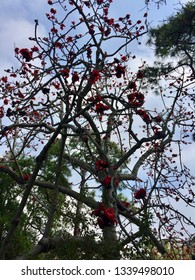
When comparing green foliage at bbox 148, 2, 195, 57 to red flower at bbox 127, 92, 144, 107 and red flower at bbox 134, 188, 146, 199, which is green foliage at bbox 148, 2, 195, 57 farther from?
red flower at bbox 134, 188, 146, 199

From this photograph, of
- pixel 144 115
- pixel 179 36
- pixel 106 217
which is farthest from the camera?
pixel 179 36

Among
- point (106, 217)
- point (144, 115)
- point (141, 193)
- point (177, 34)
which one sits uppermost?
point (177, 34)

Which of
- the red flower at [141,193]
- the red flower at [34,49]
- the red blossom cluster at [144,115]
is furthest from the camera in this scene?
the red flower at [34,49]

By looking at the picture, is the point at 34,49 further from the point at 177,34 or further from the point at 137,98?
the point at 177,34

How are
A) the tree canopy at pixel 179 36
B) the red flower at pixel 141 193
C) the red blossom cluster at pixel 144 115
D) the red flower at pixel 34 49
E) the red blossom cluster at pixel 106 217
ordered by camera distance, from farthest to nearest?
the tree canopy at pixel 179 36 → the red flower at pixel 34 49 → the red blossom cluster at pixel 144 115 → the red flower at pixel 141 193 → the red blossom cluster at pixel 106 217

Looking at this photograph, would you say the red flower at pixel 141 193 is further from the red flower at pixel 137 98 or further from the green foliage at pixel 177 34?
the green foliage at pixel 177 34

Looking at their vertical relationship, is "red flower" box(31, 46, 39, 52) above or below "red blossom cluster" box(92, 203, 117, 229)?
above

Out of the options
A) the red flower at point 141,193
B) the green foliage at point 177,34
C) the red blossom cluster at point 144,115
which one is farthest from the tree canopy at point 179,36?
the red flower at point 141,193

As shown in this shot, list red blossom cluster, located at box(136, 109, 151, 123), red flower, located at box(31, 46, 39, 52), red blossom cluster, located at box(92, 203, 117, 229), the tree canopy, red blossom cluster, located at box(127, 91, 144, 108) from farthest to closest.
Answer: the tree canopy, red flower, located at box(31, 46, 39, 52), red blossom cluster, located at box(136, 109, 151, 123), red blossom cluster, located at box(127, 91, 144, 108), red blossom cluster, located at box(92, 203, 117, 229)

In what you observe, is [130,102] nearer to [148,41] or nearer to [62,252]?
[62,252]

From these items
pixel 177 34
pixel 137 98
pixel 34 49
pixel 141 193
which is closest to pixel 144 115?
pixel 137 98

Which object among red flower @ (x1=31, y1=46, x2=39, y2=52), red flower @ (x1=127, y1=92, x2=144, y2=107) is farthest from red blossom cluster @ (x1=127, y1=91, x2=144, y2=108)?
red flower @ (x1=31, y1=46, x2=39, y2=52)

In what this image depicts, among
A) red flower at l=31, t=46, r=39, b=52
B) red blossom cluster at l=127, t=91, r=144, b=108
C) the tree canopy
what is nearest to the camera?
red blossom cluster at l=127, t=91, r=144, b=108

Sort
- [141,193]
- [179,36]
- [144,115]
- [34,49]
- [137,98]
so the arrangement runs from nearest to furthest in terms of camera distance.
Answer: [141,193] → [137,98] → [144,115] → [34,49] → [179,36]
